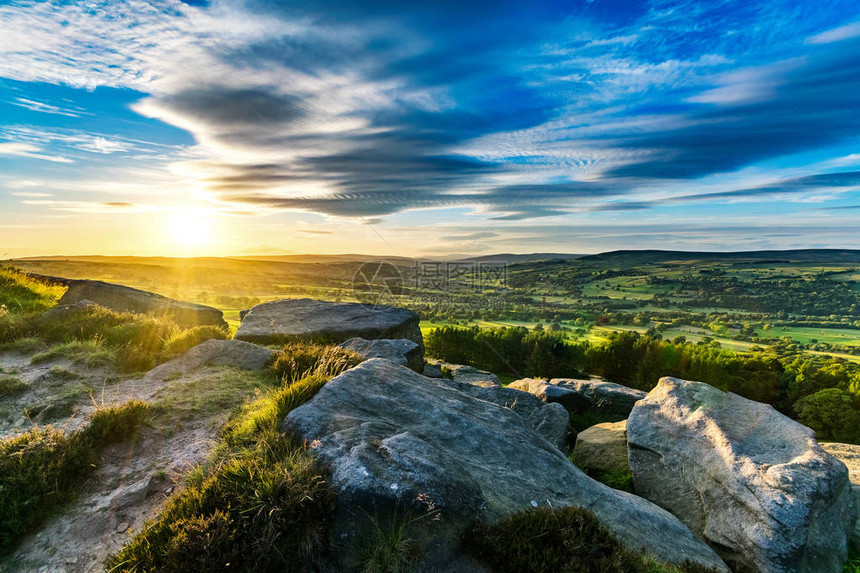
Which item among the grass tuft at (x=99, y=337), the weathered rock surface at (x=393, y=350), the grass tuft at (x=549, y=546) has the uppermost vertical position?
the grass tuft at (x=99, y=337)

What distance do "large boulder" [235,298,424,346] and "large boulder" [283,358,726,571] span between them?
11.3 m

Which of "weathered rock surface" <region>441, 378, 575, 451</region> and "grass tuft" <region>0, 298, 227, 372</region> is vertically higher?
"grass tuft" <region>0, 298, 227, 372</region>

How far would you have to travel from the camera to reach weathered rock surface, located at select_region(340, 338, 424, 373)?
16.7 metres

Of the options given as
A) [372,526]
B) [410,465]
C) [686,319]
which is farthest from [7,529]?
[686,319]

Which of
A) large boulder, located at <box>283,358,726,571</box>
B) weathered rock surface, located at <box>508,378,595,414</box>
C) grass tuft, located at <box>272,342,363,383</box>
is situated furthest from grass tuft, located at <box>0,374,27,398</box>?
weathered rock surface, located at <box>508,378,595,414</box>

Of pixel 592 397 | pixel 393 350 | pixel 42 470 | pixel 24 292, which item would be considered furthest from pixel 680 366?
pixel 24 292

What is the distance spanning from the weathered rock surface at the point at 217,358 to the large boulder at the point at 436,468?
18.5 feet

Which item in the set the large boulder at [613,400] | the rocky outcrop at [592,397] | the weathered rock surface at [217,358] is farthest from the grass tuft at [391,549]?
the large boulder at [613,400]

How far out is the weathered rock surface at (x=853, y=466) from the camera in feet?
36.2

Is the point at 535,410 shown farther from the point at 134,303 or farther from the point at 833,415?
the point at 833,415

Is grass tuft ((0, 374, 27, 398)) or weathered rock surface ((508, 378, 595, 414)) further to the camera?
weathered rock surface ((508, 378, 595, 414))

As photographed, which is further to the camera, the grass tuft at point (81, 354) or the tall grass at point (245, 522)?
the grass tuft at point (81, 354)

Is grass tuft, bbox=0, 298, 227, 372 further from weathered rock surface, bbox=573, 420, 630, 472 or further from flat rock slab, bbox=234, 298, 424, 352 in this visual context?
weathered rock surface, bbox=573, 420, 630, 472

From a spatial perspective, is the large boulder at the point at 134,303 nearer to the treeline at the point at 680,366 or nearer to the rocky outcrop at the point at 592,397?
the rocky outcrop at the point at 592,397
